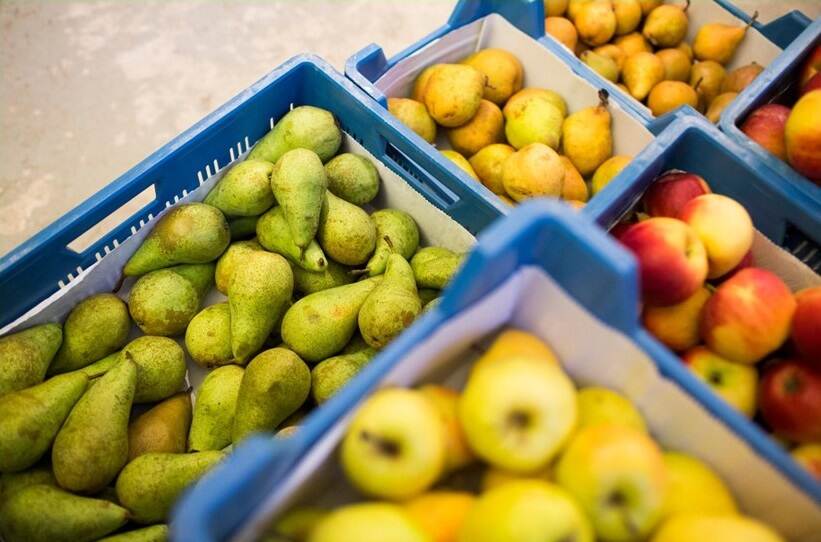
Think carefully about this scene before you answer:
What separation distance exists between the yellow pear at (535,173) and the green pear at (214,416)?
2.00ft

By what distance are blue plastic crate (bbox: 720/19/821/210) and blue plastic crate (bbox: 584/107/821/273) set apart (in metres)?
0.01

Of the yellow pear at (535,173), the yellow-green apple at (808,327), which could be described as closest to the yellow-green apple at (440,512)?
the yellow-green apple at (808,327)

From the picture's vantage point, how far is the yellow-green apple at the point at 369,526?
0.54 meters

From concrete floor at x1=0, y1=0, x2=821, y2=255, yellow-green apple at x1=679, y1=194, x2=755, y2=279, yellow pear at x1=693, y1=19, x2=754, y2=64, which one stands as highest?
yellow pear at x1=693, y1=19, x2=754, y2=64

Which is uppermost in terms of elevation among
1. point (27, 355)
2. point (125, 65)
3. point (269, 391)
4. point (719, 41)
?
point (719, 41)

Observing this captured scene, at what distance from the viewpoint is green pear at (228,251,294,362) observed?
1093 mm

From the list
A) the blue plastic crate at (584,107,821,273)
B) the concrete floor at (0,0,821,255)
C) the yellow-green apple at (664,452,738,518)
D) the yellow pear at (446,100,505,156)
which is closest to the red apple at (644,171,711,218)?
the blue plastic crate at (584,107,821,273)

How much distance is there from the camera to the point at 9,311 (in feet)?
3.52

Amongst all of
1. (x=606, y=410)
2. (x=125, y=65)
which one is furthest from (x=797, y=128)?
(x=125, y=65)

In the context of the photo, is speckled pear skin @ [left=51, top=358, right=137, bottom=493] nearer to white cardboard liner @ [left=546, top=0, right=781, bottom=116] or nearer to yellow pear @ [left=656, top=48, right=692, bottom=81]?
yellow pear @ [left=656, top=48, right=692, bottom=81]

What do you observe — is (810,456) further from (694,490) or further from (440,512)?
(440,512)

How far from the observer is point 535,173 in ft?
4.13

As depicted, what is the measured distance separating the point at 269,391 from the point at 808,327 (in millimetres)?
686

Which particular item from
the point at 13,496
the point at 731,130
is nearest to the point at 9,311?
the point at 13,496
